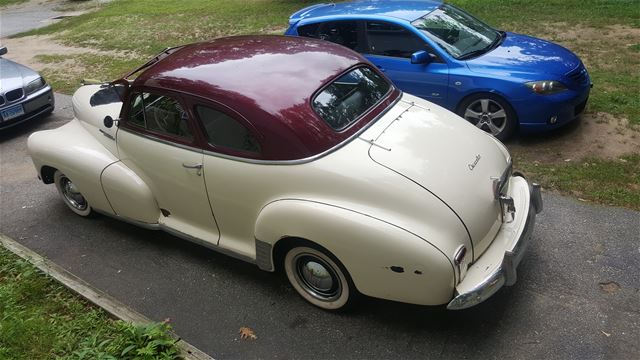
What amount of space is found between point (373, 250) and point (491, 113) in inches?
135

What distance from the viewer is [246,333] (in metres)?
3.53

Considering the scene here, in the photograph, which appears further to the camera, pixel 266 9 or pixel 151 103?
pixel 266 9

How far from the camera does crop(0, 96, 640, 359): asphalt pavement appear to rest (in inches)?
129

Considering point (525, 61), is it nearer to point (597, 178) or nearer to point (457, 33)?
point (457, 33)

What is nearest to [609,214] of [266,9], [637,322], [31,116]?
[637,322]

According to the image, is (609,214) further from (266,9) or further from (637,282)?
(266,9)

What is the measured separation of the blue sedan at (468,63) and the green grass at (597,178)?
24.4 inches

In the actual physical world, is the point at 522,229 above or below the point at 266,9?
above

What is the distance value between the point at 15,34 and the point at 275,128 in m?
18.2

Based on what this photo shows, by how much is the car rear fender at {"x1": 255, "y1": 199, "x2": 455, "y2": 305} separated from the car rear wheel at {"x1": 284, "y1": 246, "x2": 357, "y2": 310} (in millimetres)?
143

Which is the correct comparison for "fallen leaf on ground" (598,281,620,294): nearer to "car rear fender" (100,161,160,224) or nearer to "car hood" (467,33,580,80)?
"car hood" (467,33,580,80)

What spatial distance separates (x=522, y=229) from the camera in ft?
11.3

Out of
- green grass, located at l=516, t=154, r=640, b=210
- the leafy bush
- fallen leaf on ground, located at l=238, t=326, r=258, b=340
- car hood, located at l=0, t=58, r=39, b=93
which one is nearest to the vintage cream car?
fallen leaf on ground, located at l=238, t=326, r=258, b=340

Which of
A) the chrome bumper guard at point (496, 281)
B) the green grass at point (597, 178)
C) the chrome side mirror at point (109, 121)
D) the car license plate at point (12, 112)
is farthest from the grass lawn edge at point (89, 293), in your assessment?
the green grass at point (597, 178)
